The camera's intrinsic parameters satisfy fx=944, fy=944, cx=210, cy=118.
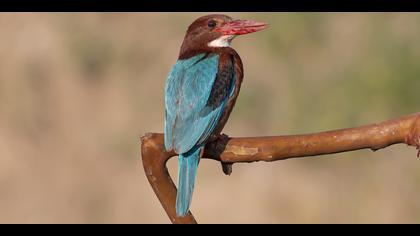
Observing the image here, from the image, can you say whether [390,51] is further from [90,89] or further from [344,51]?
[90,89]

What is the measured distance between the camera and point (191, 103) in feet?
10.0

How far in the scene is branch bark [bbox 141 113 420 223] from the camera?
2.10 m

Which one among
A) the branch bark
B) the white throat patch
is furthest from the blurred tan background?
the branch bark

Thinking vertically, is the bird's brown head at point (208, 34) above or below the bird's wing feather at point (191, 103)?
above

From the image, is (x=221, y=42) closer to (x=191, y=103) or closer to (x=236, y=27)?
(x=236, y=27)

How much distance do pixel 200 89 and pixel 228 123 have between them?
2724mm

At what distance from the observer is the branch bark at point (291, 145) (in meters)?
2.10

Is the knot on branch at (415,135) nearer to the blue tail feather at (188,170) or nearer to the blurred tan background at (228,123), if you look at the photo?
the blue tail feather at (188,170)

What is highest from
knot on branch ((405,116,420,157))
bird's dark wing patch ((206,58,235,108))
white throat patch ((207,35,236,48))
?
knot on branch ((405,116,420,157))

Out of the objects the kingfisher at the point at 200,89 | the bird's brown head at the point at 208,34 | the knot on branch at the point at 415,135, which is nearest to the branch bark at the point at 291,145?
the knot on branch at the point at 415,135

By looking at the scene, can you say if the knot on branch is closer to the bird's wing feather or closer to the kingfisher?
the kingfisher

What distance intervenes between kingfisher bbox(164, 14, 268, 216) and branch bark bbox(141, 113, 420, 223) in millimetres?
190

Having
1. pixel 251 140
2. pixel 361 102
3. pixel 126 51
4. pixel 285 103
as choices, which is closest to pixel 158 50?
pixel 126 51

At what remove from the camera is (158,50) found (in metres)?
6.62
